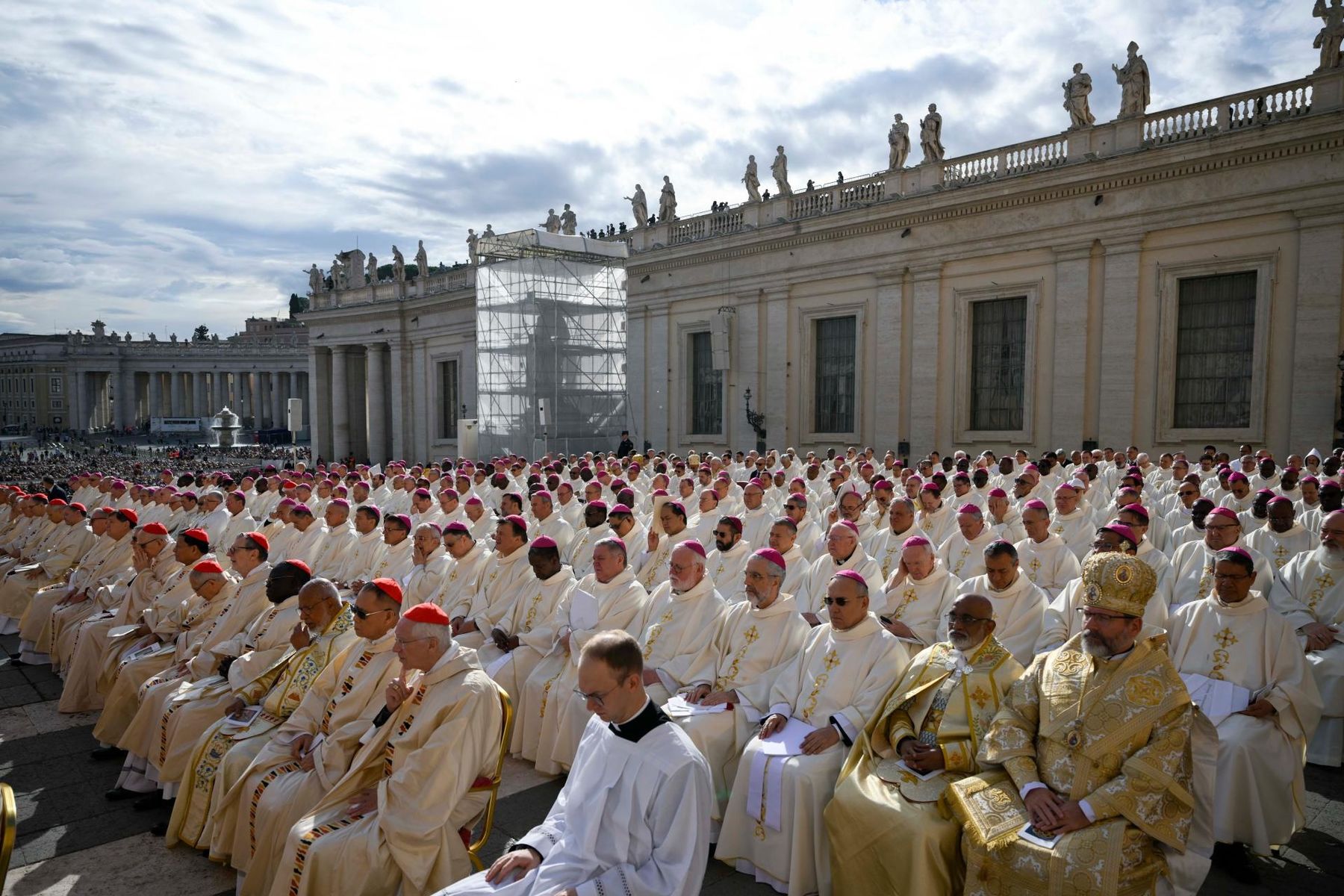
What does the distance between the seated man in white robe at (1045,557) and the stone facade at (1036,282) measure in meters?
11.1

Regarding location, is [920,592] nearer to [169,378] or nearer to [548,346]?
[548,346]

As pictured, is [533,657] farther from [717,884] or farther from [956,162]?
[956,162]

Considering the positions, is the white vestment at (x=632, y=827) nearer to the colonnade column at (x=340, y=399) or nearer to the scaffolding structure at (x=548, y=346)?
the scaffolding structure at (x=548, y=346)

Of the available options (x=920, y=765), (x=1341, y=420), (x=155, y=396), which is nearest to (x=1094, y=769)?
(x=920, y=765)

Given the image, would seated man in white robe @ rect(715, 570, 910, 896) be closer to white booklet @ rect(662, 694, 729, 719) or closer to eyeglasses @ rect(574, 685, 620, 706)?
white booklet @ rect(662, 694, 729, 719)

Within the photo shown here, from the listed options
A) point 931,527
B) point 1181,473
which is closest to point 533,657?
point 931,527

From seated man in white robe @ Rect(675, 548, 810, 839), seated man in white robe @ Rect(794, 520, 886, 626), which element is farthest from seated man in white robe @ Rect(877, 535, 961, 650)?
seated man in white robe @ Rect(675, 548, 810, 839)

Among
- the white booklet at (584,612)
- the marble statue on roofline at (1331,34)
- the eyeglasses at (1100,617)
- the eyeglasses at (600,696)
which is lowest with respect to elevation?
the white booklet at (584,612)

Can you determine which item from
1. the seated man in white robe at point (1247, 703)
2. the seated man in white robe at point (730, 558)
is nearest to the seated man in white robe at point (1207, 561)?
the seated man in white robe at point (1247, 703)

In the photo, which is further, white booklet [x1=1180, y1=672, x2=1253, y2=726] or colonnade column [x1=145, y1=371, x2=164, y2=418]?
colonnade column [x1=145, y1=371, x2=164, y2=418]

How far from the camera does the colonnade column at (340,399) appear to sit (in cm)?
4056

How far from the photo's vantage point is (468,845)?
4.13 metres

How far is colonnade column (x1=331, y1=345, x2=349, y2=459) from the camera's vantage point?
40.6 metres

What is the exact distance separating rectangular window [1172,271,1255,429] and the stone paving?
1299 cm
